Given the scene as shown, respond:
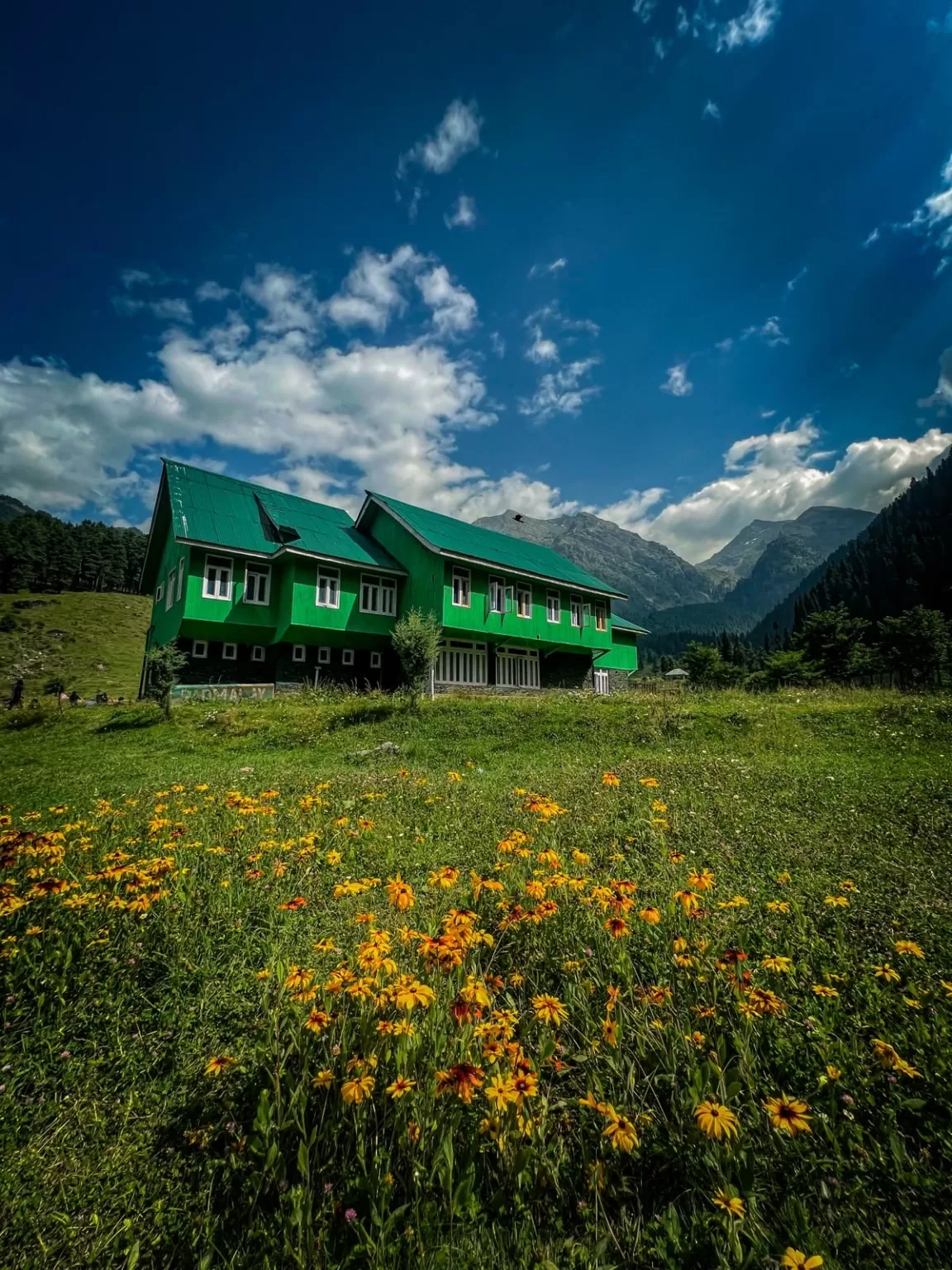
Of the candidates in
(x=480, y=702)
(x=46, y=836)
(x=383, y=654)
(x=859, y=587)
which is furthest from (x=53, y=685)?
(x=859, y=587)

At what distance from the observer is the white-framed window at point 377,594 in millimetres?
26688

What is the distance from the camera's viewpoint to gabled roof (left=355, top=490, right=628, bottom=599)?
88.2 feet

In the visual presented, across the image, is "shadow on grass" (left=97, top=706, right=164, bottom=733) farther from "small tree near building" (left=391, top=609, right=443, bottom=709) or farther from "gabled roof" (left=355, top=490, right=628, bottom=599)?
"gabled roof" (left=355, top=490, right=628, bottom=599)

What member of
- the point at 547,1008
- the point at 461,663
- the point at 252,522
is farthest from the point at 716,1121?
the point at 252,522

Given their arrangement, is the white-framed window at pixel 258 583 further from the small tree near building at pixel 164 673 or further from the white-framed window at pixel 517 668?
the white-framed window at pixel 517 668

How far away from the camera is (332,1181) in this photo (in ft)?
7.36

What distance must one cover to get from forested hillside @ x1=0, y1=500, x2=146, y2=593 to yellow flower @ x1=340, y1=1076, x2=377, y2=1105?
3869 inches

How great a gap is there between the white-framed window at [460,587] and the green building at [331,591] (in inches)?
2.5

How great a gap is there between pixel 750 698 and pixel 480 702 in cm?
999

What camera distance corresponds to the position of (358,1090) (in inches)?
83.2

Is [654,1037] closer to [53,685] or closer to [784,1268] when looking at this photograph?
[784,1268]

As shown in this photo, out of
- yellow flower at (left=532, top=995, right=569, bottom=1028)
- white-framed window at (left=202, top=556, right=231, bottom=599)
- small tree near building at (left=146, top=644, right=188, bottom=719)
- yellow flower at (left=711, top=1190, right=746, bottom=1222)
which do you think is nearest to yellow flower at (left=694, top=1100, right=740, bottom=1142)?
yellow flower at (left=711, top=1190, right=746, bottom=1222)

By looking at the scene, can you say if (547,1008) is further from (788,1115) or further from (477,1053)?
(788,1115)

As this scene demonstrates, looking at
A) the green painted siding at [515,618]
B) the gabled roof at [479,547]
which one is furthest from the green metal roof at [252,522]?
the green painted siding at [515,618]
